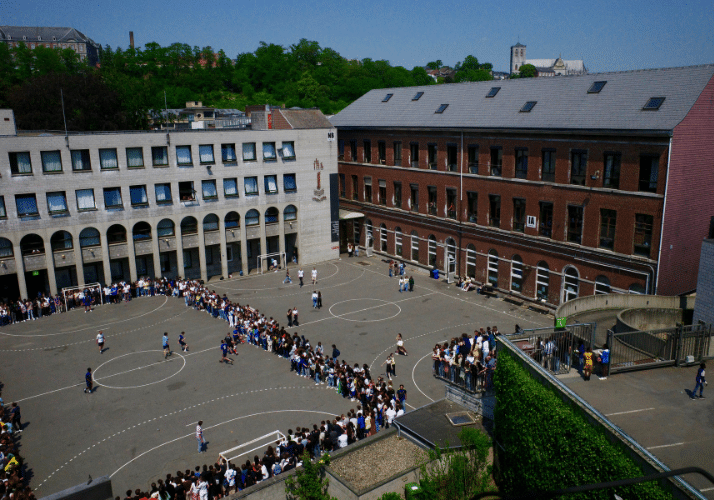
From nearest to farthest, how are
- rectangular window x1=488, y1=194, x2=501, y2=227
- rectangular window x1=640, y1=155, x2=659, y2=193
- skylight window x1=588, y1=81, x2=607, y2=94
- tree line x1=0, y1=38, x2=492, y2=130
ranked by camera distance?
rectangular window x1=640, y1=155, x2=659, y2=193
skylight window x1=588, y1=81, x2=607, y2=94
rectangular window x1=488, y1=194, x2=501, y2=227
tree line x1=0, y1=38, x2=492, y2=130

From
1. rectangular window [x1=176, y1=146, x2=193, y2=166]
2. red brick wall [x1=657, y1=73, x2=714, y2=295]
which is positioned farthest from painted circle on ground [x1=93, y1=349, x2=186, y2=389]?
red brick wall [x1=657, y1=73, x2=714, y2=295]

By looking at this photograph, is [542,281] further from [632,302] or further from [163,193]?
[163,193]

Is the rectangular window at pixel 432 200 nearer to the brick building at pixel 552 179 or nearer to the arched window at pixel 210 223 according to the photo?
the brick building at pixel 552 179

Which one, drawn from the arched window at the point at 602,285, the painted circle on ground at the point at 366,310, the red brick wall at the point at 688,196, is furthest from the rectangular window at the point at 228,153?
the red brick wall at the point at 688,196

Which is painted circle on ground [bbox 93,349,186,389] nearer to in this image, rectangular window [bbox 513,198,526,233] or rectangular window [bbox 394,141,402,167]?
rectangular window [bbox 513,198,526,233]

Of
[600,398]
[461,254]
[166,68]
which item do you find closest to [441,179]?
[461,254]

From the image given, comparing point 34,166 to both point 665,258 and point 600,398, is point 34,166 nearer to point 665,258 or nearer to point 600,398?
point 600,398
